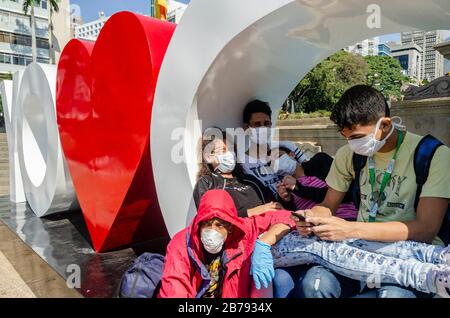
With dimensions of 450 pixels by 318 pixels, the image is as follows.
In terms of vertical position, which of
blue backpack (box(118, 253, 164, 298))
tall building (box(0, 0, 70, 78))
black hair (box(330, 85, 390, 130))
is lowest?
blue backpack (box(118, 253, 164, 298))

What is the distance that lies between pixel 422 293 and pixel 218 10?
218 cm

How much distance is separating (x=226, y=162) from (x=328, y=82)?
89.7ft

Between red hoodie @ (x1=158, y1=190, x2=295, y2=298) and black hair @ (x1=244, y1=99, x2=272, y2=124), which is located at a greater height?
black hair @ (x1=244, y1=99, x2=272, y2=124)

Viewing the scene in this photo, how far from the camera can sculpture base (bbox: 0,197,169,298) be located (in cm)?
356

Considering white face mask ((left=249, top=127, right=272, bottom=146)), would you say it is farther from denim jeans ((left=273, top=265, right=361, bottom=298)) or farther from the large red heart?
denim jeans ((left=273, top=265, right=361, bottom=298))

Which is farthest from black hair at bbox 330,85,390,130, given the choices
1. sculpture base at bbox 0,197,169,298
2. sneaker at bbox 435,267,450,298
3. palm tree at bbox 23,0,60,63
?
palm tree at bbox 23,0,60,63

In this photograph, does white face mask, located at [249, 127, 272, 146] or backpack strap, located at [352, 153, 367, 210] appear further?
white face mask, located at [249, 127, 272, 146]

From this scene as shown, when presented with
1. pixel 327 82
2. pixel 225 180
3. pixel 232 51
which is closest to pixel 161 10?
pixel 232 51

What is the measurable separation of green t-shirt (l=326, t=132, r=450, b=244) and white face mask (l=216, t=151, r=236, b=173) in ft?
3.45

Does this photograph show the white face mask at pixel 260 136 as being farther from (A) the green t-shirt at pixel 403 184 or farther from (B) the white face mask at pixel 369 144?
(B) the white face mask at pixel 369 144

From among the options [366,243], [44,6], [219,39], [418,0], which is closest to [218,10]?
[219,39]

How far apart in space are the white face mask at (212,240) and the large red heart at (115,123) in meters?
1.50

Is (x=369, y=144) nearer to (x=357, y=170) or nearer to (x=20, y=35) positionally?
(x=357, y=170)

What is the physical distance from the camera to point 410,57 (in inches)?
2844
